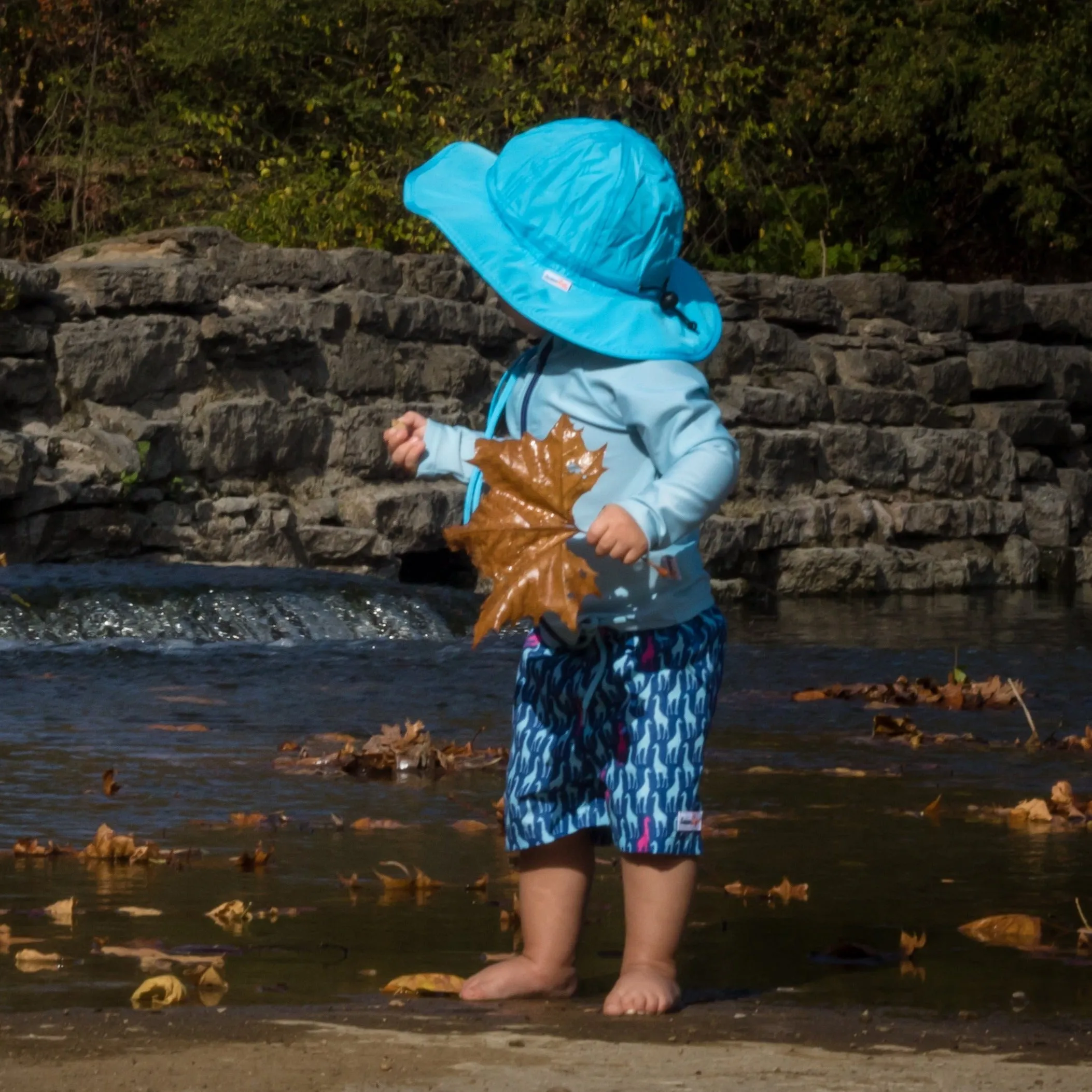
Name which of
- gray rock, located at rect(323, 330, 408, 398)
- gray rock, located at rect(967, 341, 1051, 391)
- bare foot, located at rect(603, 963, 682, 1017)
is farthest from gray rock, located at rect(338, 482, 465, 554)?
bare foot, located at rect(603, 963, 682, 1017)

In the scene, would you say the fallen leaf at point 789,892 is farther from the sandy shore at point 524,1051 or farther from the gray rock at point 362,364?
the gray rock at point 362,364

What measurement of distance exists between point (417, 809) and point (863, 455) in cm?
987

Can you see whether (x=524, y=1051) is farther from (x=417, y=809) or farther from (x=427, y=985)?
(x=417, y=809)

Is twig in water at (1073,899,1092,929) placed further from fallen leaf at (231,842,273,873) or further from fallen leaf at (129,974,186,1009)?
fallen leaf at (231,842,273,873)

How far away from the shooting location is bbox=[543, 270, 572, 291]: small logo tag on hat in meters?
3.18

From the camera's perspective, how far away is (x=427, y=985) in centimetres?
296

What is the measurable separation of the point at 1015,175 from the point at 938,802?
15.0 metres

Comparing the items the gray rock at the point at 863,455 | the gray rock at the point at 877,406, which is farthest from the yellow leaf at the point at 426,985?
the gray rock at the point at 877,406

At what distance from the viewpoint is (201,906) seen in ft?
11.7

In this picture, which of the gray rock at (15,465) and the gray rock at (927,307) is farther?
the gray rock at (927,307)

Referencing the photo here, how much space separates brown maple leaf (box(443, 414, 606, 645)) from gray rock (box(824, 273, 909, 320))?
12.0 m

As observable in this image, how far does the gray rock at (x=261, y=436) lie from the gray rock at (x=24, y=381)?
0.97m

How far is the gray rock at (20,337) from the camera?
36.9ft

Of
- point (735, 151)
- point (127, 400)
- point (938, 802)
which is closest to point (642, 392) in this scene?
point (938, 802)
